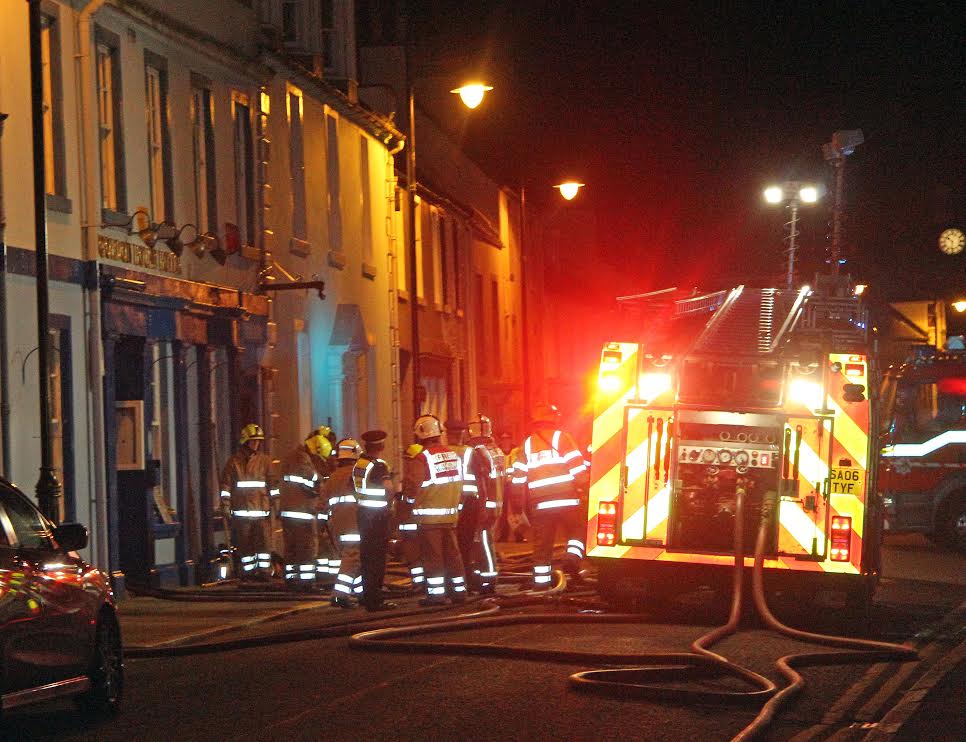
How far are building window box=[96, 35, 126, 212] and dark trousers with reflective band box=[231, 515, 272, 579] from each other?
145 inches

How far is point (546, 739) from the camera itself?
8445 mm

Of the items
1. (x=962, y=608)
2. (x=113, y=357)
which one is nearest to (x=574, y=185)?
(x=113, y=357)

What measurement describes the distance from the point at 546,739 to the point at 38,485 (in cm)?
741

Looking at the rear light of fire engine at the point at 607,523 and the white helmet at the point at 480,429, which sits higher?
the white helmet at the point at 480,429

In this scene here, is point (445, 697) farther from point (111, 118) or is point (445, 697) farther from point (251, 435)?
point (111, 118)

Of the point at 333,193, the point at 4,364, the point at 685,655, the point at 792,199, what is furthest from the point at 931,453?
the point at 685,655

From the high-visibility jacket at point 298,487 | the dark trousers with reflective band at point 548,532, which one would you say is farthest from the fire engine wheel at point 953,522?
the high-visibility jacket at point 298,487

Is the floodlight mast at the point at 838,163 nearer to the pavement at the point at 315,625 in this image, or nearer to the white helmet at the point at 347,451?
the pavement at the point at 315,625

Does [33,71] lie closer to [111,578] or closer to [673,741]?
[111,578]

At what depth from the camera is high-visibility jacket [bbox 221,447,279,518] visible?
1888 centimetres

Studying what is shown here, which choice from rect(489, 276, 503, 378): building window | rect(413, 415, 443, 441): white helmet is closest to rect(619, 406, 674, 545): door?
rect(413, 415, 443, 441): white helmet

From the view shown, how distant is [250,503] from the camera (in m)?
18.9

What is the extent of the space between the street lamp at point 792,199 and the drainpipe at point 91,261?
690cm

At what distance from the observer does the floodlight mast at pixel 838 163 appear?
50.9ft
